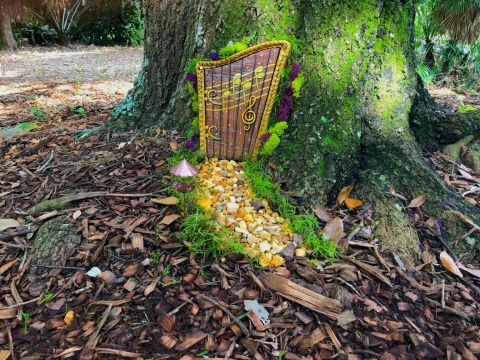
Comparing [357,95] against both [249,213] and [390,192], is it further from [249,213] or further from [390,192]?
[249,213]

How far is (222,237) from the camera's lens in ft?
6.53

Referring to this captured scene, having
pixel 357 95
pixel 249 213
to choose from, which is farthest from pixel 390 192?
pixel 249 213

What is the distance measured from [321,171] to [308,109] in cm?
37

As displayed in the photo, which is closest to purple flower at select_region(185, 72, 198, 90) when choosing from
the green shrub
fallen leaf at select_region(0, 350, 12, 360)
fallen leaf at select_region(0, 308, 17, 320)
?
fallen leaf at select_region(0, 308, 17, 320)

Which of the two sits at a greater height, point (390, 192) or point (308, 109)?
point (308, 109)

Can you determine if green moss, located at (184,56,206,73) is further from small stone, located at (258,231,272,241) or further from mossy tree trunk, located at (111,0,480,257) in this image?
small stone, located at (258,231,272,241)

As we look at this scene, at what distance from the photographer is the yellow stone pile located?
2027mm

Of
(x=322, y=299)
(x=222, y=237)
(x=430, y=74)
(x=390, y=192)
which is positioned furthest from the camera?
(x=430, y=74)

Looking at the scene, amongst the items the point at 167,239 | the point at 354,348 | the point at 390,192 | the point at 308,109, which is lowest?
the point at 354,348

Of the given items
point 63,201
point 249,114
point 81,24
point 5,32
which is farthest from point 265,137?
point 81,24

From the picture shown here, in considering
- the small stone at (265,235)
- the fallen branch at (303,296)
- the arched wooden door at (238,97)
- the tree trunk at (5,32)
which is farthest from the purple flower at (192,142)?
the tree trunk at (5,32)

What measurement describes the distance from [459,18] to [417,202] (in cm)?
515

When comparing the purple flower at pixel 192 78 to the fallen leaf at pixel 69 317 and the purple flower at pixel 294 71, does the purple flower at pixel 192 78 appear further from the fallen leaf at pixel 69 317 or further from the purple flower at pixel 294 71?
the fallen leaf at pixel 69 317

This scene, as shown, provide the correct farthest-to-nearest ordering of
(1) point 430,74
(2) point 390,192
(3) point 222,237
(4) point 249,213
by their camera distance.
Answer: (1) point 430,74, (2) point 390,192, (4) point 249,213, (3) point 222,237
